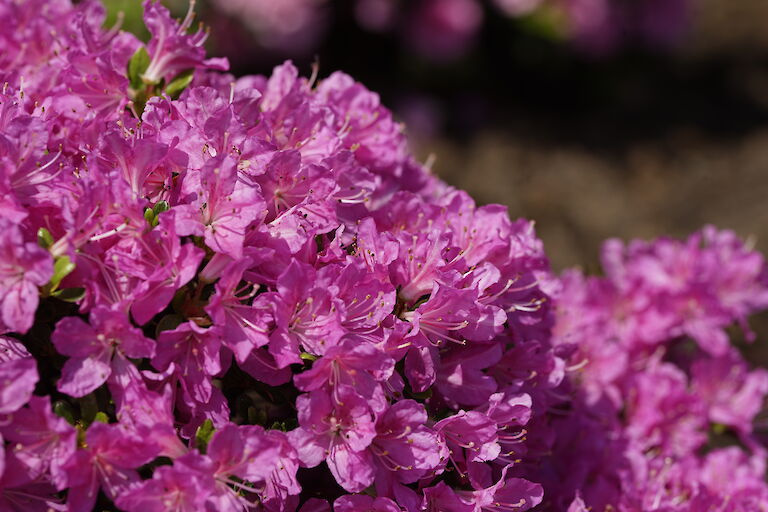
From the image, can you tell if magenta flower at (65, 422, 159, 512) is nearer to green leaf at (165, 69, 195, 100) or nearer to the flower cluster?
green leaf at (165, 69, 195, 100)

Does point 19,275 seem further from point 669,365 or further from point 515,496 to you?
point 669,365

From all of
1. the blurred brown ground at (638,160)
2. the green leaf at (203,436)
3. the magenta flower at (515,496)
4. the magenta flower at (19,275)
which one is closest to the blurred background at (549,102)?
the blurred brown ground at (638,160)

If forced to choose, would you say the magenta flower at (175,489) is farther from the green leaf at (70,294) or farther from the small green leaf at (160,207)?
the small green leaf at (160,207)

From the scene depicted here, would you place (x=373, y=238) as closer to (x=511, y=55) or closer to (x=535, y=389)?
(x=535, y=389)

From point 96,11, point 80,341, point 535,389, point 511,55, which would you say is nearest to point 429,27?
point 511,55

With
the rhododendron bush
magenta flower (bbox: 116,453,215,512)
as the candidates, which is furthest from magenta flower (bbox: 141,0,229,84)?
magenta flower (bbox: 116,453,215,512)

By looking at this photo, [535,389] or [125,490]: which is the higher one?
[535,389]
